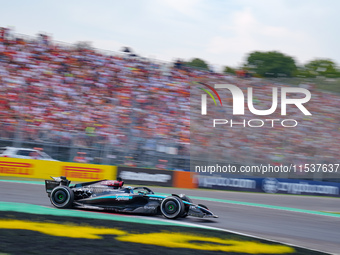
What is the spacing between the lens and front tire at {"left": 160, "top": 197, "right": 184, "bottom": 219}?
8084 millimetres

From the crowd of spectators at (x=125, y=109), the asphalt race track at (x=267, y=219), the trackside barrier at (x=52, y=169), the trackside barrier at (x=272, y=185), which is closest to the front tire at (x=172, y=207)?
the asphalt race track at (x=267, y=219)

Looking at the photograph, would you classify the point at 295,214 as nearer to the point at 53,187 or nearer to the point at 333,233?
the point at 333,233

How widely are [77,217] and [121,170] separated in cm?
777

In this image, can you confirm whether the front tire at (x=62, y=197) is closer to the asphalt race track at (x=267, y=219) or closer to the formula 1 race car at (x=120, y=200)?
the formula 1 race car at (x=120, y=200)

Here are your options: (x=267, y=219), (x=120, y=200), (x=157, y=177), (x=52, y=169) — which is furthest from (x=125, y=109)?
(x=120, y=200)

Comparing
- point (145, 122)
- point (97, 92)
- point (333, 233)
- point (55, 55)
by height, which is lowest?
point (333, 233)

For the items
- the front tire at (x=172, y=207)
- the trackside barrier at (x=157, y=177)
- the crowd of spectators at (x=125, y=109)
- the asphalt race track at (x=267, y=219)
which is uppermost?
the crowd of spectators at (x=125, y=109)

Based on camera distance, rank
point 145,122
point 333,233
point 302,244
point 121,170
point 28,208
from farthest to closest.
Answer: point 145,122, point 121,170, point 333,233, point 28,208, point 302,244

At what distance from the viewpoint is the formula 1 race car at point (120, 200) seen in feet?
26.8

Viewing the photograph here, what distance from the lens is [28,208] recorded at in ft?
27.1

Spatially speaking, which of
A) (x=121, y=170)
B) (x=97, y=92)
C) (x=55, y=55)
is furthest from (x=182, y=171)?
(x=55, y=55)

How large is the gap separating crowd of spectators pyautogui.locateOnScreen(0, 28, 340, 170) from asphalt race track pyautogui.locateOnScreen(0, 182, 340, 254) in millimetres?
2439

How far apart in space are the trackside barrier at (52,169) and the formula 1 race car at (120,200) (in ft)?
20.7

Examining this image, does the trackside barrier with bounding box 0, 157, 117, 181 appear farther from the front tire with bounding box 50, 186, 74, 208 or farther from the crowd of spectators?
the front tire with bounding box 50, 186, 74, 208
